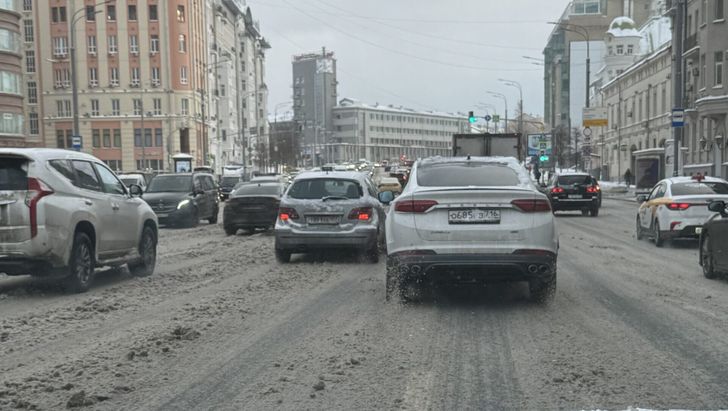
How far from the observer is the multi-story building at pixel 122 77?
269ft

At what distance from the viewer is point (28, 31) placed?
276 feet

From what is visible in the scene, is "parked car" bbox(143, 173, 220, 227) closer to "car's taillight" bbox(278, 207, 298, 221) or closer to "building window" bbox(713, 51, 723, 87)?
"car's taillight" bbox(278, 207, 298, 221)

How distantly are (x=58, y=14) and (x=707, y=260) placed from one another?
→ 84.9 metres

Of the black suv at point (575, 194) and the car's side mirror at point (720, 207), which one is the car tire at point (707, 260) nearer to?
the car's side mirror at point (720, 207)

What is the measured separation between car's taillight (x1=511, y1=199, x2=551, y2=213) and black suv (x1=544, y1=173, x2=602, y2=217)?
20361mm

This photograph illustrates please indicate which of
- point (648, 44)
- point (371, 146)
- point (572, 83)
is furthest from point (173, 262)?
point (371, 146)

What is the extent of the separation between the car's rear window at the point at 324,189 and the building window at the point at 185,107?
73417mm

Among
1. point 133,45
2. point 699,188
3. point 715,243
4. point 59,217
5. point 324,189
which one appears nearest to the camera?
point 59,217

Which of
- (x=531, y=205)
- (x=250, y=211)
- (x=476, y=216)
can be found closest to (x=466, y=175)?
(x=476, y=216)

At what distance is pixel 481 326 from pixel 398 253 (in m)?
1.41

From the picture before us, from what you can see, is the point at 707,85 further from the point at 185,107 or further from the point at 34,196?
the point at 185,107

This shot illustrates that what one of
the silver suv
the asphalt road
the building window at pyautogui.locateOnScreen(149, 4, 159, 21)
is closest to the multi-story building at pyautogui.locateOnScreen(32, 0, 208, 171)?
the building window at pyautogui.locateOnScreen(149, 4, 159, 21)

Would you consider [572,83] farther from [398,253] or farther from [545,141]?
[398,253]

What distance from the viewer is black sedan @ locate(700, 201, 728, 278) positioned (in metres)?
10.4
